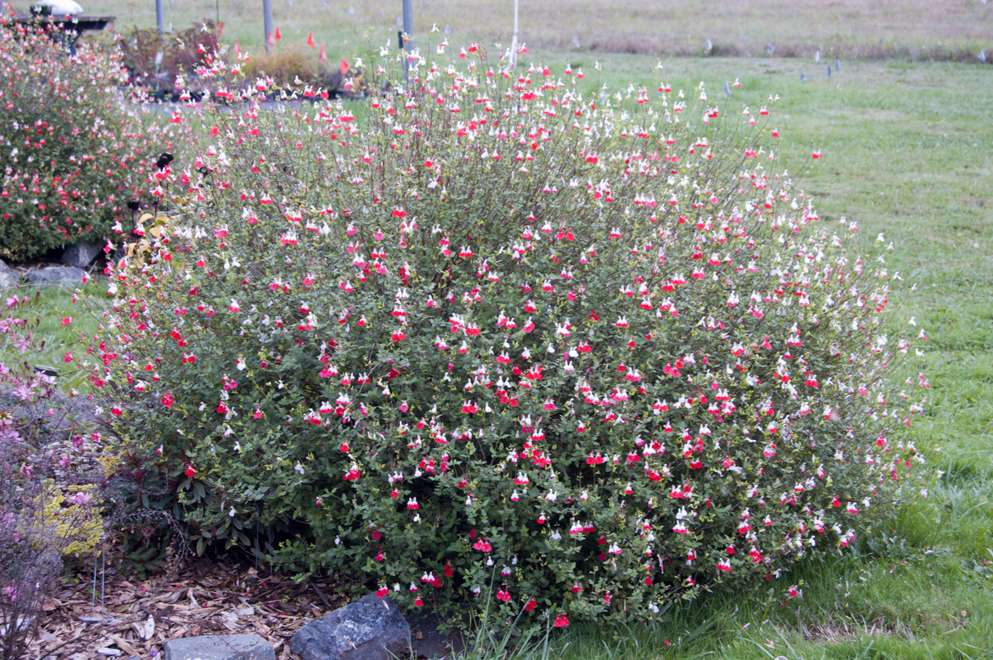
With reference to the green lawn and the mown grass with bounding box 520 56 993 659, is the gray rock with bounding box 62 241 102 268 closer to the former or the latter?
the green lawn

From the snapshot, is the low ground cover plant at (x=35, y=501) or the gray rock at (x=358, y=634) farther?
the gray rock at (x=358, y=634)

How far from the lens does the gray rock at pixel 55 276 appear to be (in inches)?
271

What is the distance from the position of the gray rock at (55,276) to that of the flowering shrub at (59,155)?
0.64ft

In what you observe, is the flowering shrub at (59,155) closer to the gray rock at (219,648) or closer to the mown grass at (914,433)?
the gray rock at (219,648)

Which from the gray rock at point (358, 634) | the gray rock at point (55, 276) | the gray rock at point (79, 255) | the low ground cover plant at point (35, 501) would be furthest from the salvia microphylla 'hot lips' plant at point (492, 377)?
the gray rock at point (79, 255)

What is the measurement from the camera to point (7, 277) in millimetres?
6633

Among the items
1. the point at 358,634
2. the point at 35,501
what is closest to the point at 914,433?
the point at 358,634

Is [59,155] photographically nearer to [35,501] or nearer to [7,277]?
[7,277]

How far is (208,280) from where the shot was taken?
364 cm

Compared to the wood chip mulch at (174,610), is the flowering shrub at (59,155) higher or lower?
higher

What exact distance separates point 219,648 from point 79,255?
540 centimetres

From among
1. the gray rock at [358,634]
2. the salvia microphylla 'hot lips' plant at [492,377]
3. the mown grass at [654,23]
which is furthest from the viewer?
the mown grass at [654,23]

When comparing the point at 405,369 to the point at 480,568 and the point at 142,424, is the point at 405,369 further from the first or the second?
the point at 142,424

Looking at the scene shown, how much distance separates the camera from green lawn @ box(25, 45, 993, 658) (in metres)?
3.23
